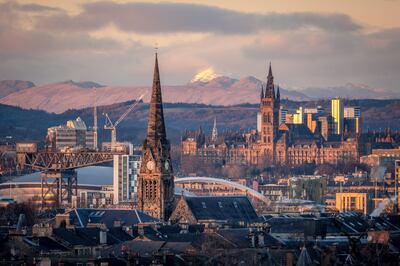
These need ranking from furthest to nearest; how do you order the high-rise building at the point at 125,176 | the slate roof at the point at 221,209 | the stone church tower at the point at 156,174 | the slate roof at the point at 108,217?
the high-rise building at the point at 125,176, the stone church tower at the point at 156,174, the slate roof at the point at 221,209, the slate roof at the point at 108,217

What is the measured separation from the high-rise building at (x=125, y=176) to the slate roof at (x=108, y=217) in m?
50.9

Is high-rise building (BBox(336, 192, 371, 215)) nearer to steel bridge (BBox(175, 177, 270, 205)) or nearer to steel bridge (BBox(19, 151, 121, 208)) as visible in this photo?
steel bridge (BBox(175, 177, 270, 205))

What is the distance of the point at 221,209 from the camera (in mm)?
106938

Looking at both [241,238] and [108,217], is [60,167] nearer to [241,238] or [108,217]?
[108,217]

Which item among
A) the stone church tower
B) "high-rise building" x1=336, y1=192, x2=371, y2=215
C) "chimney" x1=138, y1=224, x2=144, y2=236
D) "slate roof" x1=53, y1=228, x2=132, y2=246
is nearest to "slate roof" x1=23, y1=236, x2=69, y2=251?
"slate roof" x1=53, y1=228, x2=132, y2=246

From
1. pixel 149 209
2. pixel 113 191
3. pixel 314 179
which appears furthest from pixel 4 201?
pixel 314 179

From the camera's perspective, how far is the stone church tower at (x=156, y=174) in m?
110

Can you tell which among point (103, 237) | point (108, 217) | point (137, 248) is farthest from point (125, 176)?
point (137, 248)

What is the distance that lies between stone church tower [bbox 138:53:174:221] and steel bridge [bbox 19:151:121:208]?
35.9m

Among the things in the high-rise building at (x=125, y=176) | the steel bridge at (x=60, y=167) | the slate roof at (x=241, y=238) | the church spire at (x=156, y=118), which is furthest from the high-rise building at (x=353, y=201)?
the slate roof at (x=241, y=238)

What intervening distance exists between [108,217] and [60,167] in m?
55.4

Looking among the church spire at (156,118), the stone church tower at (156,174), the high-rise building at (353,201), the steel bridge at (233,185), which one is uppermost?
the church spire at (156,118)

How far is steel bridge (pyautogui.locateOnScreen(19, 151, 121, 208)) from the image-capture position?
157000 millimetres

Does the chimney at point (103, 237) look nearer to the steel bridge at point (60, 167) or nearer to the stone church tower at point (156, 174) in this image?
the stone church tower at point (156, 174)
